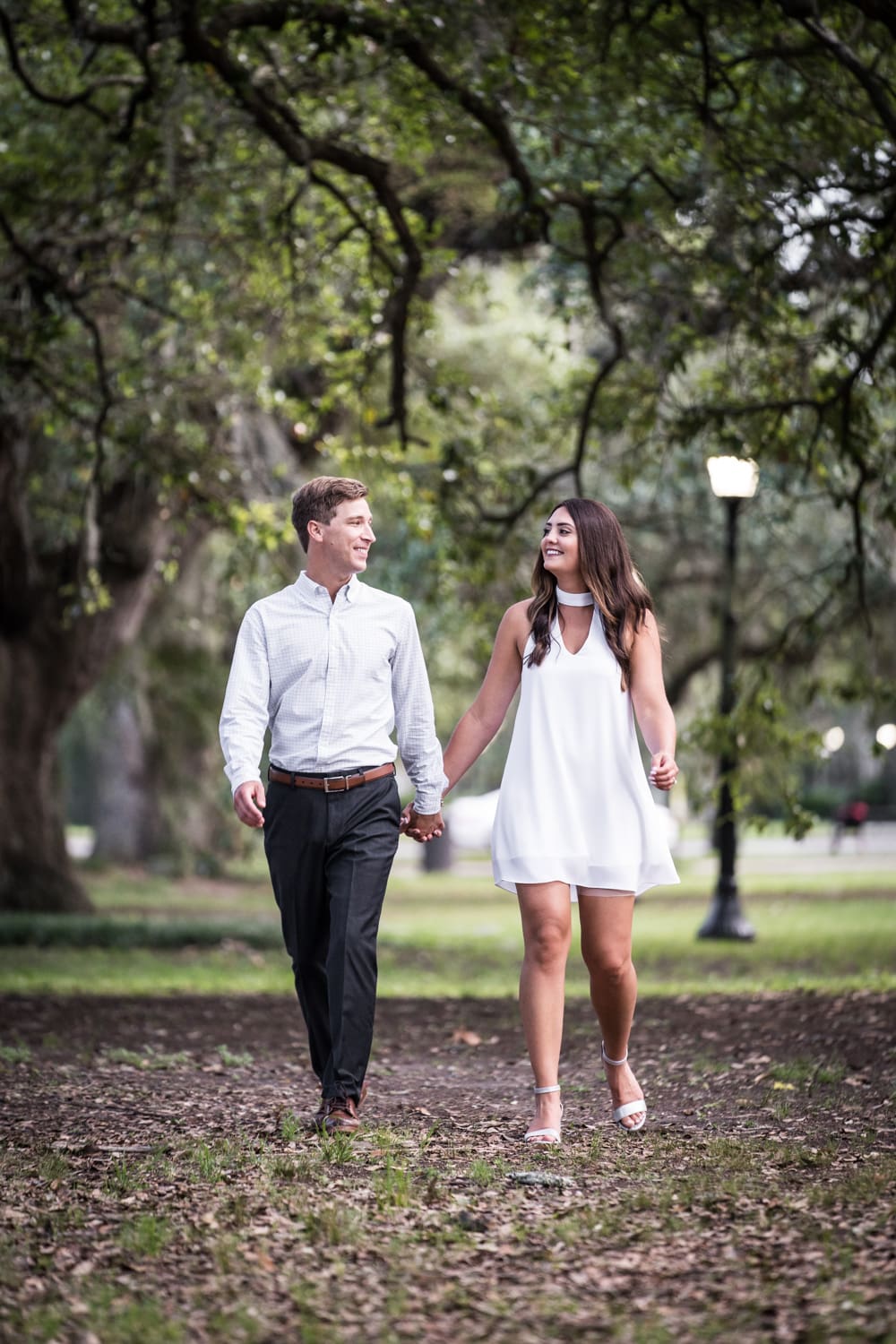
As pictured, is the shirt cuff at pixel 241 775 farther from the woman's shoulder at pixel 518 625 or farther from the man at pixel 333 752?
the woman's shoulder at pixel 518 625

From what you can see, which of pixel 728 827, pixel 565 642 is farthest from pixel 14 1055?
pixel 728 827

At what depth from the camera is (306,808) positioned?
5.48 metres

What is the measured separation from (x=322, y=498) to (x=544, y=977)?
→ 1.79m

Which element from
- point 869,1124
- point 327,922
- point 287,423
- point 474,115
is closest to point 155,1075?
point 327,922

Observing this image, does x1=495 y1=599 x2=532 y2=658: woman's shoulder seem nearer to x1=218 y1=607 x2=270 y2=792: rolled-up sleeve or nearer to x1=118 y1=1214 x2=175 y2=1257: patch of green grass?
x1=218 y1=607 x2=270 y2=792: rolled-up sleeve

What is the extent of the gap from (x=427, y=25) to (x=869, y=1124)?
20.2ft

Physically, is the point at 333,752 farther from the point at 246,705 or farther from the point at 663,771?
the point at 663,771

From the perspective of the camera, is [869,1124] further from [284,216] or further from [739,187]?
[284,216]

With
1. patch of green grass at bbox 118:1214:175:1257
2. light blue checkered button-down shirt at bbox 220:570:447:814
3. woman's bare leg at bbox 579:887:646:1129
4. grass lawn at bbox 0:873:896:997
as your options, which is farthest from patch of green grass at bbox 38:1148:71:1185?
grass lawn at bbox 0:873:896:997

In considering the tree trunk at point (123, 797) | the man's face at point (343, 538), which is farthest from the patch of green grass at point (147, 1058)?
the tree trunk at point (123, 797)

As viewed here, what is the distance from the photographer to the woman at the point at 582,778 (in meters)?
5.28


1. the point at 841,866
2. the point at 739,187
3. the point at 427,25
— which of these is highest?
the point at 427,25

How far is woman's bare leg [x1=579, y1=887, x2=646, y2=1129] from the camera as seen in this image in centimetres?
533

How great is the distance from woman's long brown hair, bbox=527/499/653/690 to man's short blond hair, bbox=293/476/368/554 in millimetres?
704
